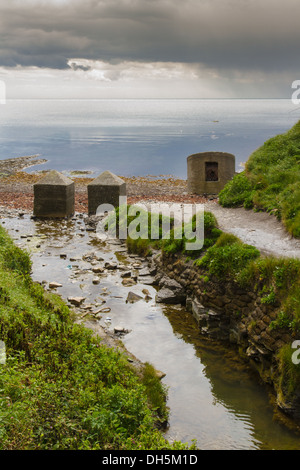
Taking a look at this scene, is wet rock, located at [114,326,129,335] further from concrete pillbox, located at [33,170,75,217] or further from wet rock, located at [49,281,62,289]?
concrete pillbox, located at [33,170,75,217]

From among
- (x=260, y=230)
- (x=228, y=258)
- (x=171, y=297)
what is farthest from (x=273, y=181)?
(x=171, y=297)

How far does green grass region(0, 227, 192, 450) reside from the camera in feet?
22.8

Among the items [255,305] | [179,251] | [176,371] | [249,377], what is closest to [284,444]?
[249,377]

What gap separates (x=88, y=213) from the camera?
27.3 m

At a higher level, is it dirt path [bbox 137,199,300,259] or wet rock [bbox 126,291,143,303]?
dirt path [bbox 137,199,300,259]

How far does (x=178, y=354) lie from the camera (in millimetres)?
12055

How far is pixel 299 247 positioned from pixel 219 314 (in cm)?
320

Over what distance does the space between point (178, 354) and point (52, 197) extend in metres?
16.8

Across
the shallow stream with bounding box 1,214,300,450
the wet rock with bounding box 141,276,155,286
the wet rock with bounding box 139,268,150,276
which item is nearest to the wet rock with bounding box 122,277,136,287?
the shallow stream with bounding box 1,214,300,450

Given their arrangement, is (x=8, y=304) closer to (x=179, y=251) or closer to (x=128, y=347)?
(x=128, y=347)

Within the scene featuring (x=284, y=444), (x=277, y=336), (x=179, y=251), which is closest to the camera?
(x=284, y=444)

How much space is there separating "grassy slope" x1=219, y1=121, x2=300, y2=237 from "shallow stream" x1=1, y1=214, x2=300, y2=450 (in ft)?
17.1

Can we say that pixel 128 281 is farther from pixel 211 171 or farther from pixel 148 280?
pixel 211 171

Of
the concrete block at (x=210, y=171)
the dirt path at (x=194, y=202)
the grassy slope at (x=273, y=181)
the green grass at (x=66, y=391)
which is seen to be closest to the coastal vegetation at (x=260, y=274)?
the dirt path at (x=194, y=202)
